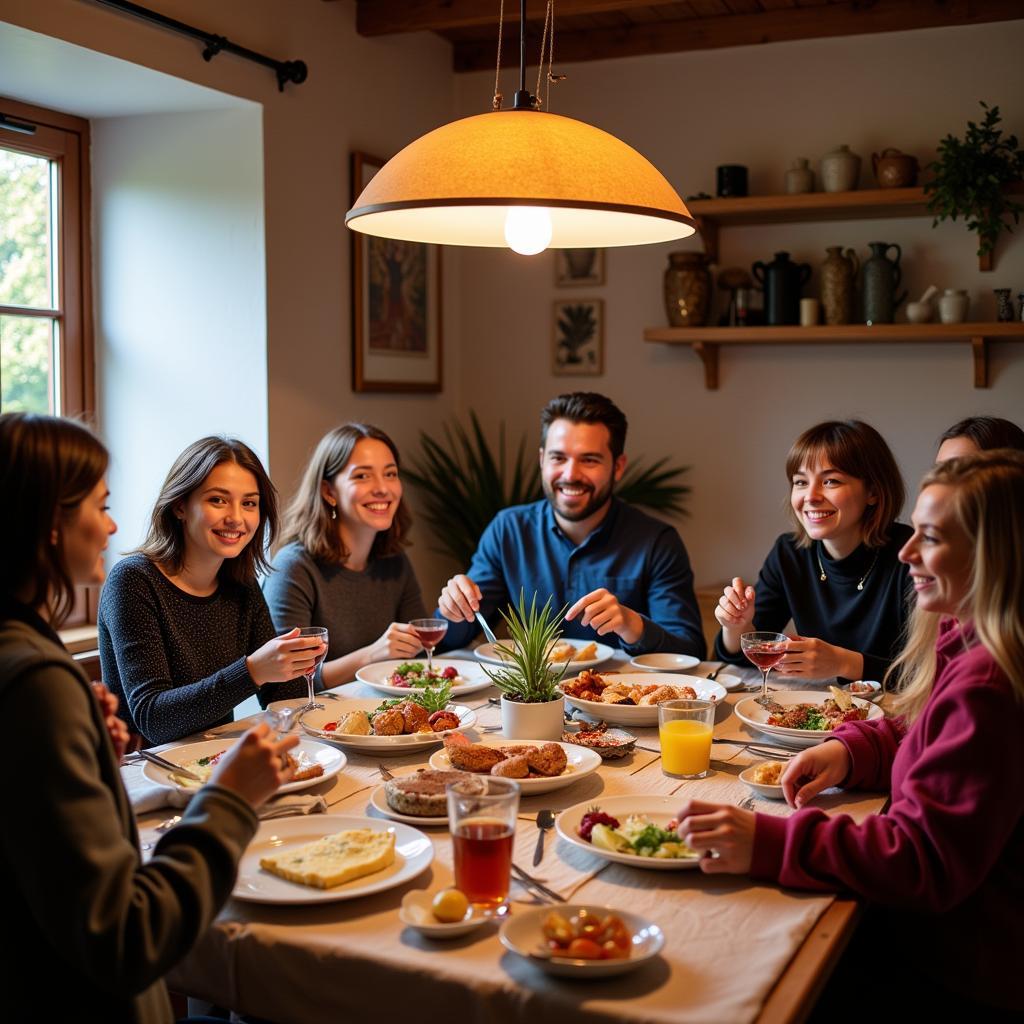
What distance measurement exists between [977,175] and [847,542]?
1.71 m

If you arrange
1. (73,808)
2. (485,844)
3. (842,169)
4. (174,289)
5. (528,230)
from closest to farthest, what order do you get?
1. (73,808)
2. (485,844)
3. (528,230)
4. (174,289)
5. (842,169)

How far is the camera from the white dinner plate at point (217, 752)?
1.73m

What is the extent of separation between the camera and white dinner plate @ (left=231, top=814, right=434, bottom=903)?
1.36 meters

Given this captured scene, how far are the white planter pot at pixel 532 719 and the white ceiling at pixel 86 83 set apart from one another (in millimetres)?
2067

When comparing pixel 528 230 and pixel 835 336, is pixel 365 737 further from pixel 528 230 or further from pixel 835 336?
pixel 835 336

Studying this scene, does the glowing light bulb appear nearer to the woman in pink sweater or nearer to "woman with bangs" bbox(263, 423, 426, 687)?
the woman in pink sweater

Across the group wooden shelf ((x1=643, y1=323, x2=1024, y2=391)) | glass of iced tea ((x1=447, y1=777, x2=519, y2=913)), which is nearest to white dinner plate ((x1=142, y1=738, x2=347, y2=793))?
glass of iced tea ((x1=447, y1=777, x2=519, y2=913))

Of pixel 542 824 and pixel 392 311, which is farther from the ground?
pixel 392 311

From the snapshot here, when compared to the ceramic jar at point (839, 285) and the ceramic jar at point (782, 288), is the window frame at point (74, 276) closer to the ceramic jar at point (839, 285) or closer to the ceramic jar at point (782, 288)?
the ceramic jar at point (782, 288)

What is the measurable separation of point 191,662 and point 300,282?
1.86m

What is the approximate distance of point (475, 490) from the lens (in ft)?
14.9

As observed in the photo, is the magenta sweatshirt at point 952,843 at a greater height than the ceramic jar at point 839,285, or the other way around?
the ceramic jar at point 839,285

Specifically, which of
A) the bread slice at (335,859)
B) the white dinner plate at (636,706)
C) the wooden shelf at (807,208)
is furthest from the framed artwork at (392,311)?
the bread slice at (335,859)

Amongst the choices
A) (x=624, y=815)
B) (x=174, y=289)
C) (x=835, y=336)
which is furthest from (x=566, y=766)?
(x=835, y=336)
